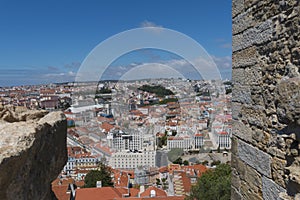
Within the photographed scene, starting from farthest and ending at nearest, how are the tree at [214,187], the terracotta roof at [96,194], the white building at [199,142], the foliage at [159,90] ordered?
the foliage at [159,90] → the white building at [199,142] → the terracotta roof at [96,194] → the tree at [214,187]

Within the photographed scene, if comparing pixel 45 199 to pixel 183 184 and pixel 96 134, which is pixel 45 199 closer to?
pixel 183 184

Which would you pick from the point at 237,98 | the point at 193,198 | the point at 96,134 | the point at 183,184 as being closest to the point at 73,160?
the point at 96,134

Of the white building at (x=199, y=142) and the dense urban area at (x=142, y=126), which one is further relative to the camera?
the white building at (x=199, y=142)

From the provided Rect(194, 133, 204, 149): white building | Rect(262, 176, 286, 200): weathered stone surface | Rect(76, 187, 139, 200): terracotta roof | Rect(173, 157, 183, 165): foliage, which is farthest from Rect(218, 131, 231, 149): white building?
Rect(262, 176, 286, 200): weathered stone surface

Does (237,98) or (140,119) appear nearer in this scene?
(237,98)

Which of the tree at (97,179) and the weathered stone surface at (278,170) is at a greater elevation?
the weathered stone surface at (278,170)

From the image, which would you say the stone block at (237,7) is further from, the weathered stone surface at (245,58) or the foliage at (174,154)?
the foliage at (174,154)

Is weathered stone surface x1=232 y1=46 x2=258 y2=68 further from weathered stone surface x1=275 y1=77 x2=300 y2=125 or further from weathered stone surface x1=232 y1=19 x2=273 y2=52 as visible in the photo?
weathered stone surface x1=275 y1=77 x2=300 y2=125

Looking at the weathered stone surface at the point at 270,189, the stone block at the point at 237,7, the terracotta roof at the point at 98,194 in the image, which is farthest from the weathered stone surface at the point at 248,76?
the terracotta roof at the point at 98,194

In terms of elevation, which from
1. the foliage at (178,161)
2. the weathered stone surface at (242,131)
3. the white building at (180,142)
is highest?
the weathered stone surface at (242,131)
